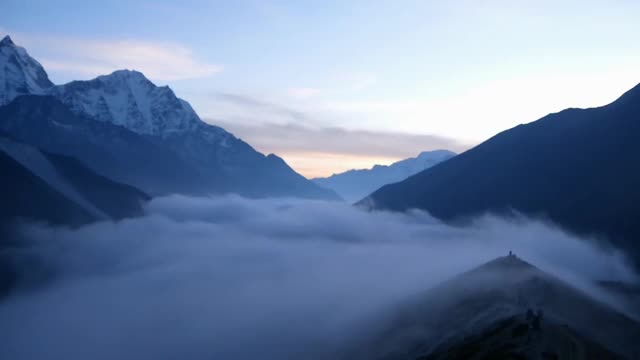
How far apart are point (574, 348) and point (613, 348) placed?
16.6 m

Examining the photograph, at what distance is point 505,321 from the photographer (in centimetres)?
18550

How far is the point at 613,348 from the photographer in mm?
174125

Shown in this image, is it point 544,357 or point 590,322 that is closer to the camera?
point 544,357

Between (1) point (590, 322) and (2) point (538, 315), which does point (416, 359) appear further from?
(1) point (590, 322)

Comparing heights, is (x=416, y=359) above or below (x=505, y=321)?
below

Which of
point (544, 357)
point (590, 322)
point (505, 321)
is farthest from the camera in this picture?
point (590, 322)

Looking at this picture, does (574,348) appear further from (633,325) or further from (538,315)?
(633,325)

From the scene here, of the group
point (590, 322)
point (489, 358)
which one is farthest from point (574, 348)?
point (590, 322)

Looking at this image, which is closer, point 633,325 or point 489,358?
point 489,358

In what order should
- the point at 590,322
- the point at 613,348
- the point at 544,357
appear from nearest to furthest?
the point at 544,357 → the point at 613,348 → the point at 590,322

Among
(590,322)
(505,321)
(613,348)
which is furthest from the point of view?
(590,322)

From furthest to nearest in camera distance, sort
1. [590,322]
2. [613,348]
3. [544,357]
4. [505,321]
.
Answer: [590,322] < [505,321] < [613,348] < [544,357]

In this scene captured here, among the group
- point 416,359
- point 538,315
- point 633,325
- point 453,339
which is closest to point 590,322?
→ point 633,325

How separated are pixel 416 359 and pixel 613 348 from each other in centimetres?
5407
